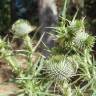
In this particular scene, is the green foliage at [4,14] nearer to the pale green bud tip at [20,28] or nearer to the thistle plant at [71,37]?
the pale green bud tip at [20,28]

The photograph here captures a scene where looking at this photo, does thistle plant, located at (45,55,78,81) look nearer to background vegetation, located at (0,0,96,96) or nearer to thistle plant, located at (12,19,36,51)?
background vegetation, located at (0,0,96,96)

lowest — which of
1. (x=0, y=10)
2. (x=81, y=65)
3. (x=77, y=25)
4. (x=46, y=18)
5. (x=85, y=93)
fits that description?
(x=85, y=93)

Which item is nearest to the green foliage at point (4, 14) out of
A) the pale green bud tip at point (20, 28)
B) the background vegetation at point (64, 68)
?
the pale green bud tip at point (20, 28)

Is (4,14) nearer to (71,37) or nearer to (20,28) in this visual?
(20,28)

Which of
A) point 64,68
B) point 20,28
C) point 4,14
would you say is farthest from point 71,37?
point 4,14

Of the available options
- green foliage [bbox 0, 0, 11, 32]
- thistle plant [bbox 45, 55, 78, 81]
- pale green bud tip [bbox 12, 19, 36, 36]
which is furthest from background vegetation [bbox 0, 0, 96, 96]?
green foliage [bbox 0, 0, 11, 32]

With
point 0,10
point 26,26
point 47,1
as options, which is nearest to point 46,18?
point 47,1

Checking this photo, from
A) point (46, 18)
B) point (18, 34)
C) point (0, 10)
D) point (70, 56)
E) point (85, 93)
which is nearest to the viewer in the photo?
point (70, 56)

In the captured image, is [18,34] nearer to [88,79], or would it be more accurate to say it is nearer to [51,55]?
[51,55]

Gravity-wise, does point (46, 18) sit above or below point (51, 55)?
above

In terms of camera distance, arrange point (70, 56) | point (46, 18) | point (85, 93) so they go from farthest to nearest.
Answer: point (46, 18) → point (85, 93) → point (70, 56)

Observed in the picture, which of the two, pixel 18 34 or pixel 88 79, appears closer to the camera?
pixel 88 79
